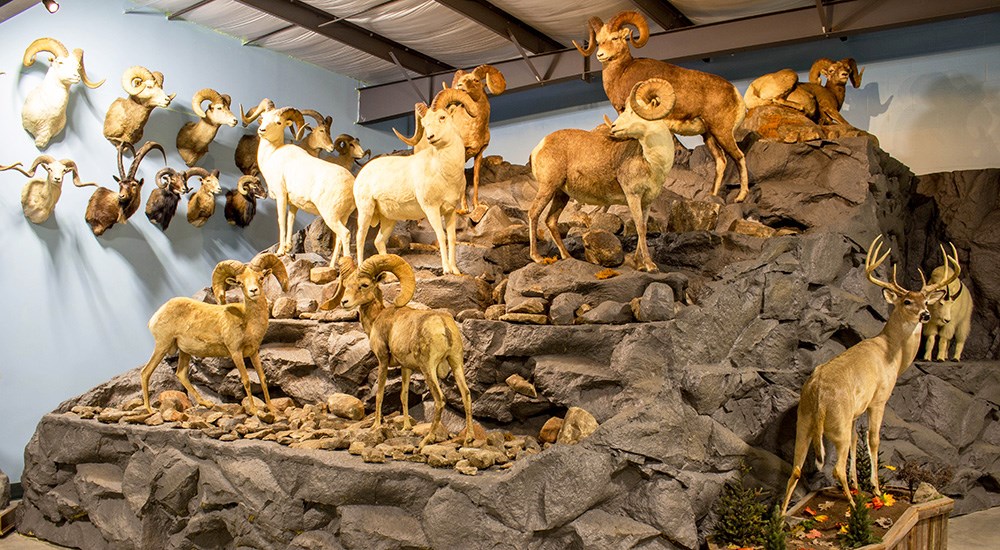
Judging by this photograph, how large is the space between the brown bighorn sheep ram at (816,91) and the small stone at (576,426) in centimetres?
570

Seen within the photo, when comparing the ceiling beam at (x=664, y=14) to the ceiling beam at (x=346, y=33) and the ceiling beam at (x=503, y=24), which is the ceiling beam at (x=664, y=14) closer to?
the ceiling beam at (x=503, y=24)

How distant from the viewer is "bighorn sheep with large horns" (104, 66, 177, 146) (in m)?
9.77

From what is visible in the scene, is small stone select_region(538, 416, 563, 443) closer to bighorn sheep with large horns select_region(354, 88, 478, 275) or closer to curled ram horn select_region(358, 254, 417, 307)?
curled ram horn select_region(358, 254, 417, 307)

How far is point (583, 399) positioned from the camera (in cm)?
622

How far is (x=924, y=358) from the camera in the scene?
8.67 m

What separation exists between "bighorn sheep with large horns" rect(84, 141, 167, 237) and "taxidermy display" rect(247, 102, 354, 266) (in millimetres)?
1369

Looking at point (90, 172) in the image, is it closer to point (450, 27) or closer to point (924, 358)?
point (450, 27)

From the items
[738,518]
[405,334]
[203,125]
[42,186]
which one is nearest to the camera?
[738,518]

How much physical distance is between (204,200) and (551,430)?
6.06 metres

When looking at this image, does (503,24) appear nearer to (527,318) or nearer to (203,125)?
(203,125)

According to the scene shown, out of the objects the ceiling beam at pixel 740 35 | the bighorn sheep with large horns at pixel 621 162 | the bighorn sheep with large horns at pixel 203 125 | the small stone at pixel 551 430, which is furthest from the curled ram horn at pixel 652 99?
the bighorn sheep with large horns at pixel 203 125

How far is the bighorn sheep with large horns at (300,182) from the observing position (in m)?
8.94

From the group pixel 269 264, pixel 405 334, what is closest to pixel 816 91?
pixel 405 334

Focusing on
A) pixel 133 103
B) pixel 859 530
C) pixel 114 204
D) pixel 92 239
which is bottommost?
pixel 859 530
